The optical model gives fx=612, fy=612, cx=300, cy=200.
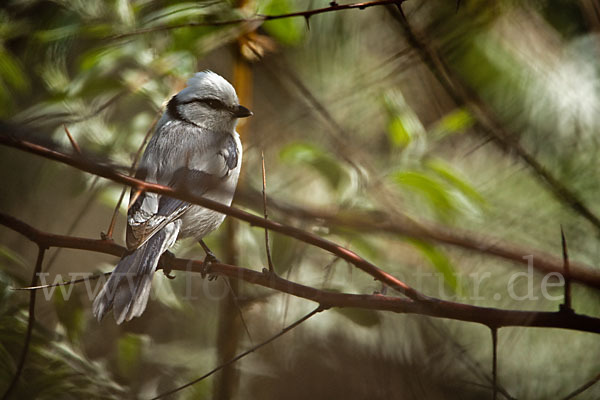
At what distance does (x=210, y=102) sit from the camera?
117 centimetres

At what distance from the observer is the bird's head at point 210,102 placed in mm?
1143

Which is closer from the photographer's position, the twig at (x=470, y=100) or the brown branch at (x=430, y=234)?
the brown branch at (x=430, y=234)

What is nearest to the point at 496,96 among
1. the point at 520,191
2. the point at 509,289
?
the point at 520,191

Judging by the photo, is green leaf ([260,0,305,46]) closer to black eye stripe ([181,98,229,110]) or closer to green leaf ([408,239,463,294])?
black eye stripe ([181,98,229,110])

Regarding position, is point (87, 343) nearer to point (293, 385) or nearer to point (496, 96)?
point (293, 385)

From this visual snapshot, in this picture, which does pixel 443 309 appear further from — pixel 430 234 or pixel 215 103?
pixel 215 103

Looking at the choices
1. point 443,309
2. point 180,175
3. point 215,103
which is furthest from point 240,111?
point 443,309

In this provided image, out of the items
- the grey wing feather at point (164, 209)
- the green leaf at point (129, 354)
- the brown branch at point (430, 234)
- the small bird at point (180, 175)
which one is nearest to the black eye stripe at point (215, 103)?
the small bird at point (180, 175)

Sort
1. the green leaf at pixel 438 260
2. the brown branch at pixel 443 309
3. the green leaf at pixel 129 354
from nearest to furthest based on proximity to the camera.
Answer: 1. the brown branch at pixel 443 309
2. the green leaf at pixel 438 260
3. the green leaf at pixel 129 354

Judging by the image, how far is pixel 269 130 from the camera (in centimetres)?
129

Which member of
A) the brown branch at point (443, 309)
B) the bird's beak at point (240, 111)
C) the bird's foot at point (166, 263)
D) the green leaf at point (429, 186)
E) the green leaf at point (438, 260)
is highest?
the bird's beak at point (240, 111)

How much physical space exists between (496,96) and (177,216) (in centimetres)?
73

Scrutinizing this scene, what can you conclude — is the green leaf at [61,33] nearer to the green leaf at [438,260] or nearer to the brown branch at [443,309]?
the brown branch at [443,309]

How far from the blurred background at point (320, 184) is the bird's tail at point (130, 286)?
13 centimetres
